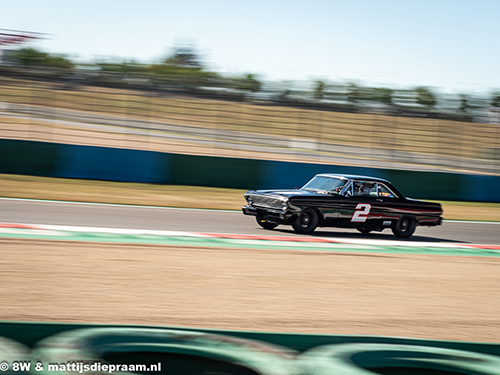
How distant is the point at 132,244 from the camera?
26.6 ft

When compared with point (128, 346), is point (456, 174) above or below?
above

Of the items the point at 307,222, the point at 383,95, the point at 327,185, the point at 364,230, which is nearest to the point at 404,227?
the point at 364,230

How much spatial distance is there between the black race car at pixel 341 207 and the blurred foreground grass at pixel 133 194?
4.24m

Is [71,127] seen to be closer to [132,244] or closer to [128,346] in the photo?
[132,244]

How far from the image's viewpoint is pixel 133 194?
1591 centimetres

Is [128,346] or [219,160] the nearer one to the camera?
[128,346]

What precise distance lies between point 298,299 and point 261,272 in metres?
1.23

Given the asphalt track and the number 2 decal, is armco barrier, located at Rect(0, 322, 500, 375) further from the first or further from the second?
the number 2 decal

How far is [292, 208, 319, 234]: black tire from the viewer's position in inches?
415

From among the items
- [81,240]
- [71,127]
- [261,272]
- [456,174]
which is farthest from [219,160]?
[261,272]

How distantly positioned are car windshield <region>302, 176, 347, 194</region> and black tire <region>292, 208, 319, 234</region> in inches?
22.4

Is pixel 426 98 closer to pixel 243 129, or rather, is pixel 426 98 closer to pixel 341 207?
pixel 243 129

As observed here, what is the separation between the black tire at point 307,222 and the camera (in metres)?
10.5

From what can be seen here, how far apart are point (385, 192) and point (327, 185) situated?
1227mm
